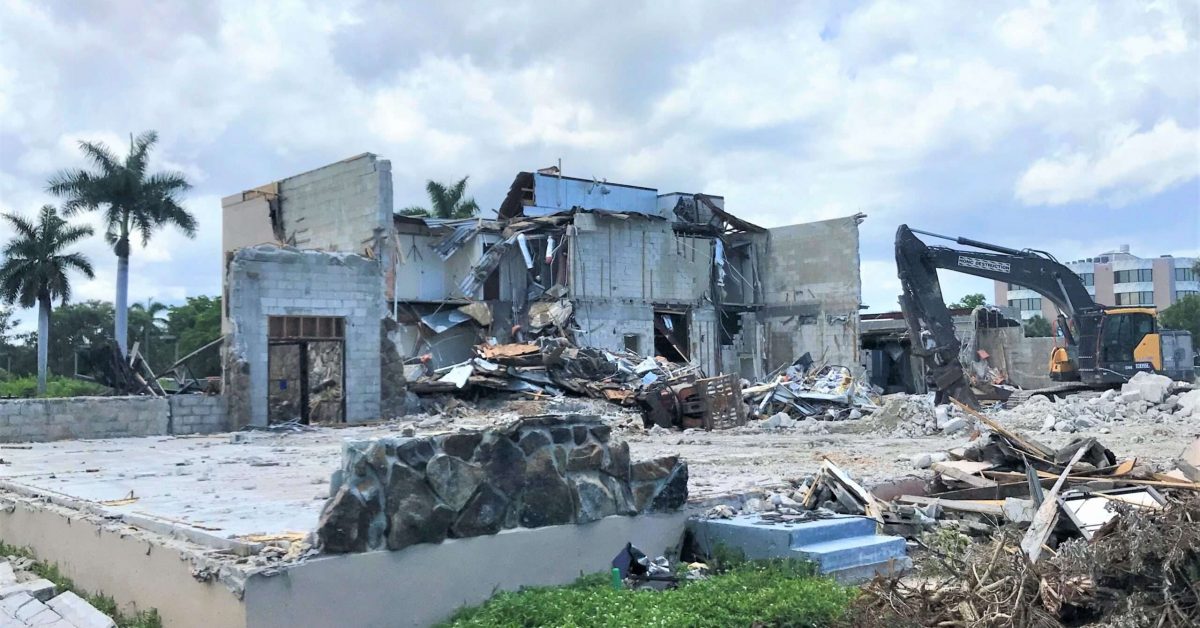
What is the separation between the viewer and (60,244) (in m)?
46.0

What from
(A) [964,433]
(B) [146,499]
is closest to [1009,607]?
(B) [146,499]

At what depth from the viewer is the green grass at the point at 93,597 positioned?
6195 millimetres

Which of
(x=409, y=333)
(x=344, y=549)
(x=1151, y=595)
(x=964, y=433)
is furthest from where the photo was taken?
(x=409, y=333)

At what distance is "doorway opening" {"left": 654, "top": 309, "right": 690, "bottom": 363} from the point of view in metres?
34.9

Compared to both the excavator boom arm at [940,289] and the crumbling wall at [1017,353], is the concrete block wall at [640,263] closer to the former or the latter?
the excavator boom arm at [940,289]

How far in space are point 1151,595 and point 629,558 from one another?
3435 mm

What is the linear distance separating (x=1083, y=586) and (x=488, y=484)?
364 centimetres

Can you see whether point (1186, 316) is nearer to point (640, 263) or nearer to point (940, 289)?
point (640, 263)

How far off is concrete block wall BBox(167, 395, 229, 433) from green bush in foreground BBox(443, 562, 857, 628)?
1414 cm

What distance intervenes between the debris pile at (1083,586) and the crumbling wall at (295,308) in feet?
53.8

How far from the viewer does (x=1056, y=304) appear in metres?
25.1

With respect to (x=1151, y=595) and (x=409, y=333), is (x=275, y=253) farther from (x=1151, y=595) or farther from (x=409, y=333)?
(x=1151, y=595)

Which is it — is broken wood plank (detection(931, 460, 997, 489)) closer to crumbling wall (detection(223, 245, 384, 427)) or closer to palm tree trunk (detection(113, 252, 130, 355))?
crumbling wall (detection(223, 245, 384, 427))

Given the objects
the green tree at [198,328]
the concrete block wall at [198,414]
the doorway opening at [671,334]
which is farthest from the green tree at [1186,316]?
the concrete block wall at [198,414]
